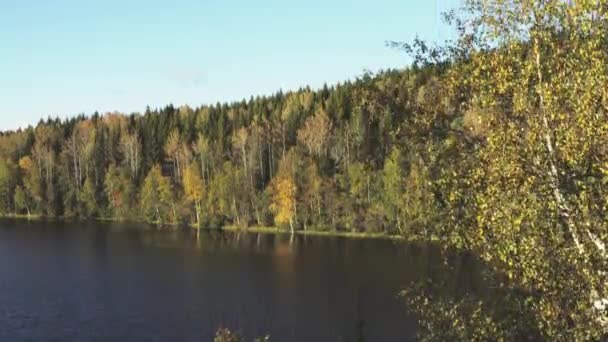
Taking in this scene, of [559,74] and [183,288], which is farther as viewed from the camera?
[183,288]

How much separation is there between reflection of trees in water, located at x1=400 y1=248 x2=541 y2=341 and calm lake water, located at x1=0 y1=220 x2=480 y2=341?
23.4 feet

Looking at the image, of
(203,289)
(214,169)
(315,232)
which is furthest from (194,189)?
(203,289)

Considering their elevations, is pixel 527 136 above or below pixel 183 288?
above

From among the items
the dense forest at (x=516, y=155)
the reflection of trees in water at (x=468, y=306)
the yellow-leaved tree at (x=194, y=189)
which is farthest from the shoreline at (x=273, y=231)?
the dense forest at (x=516, y=155)

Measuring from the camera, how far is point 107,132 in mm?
141250

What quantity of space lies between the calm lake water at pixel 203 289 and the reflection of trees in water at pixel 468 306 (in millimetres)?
7132

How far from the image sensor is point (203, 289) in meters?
49.0

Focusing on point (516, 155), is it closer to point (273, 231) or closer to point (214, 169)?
point (273, 231)

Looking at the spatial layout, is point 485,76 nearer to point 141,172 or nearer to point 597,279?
point 597,279

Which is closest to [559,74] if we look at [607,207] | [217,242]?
[607,207]

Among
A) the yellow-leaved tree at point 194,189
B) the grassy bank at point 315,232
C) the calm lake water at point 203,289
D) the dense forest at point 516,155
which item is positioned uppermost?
the yellow-leaved tree at point 194,189

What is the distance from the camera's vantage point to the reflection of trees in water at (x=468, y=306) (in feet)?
31.2

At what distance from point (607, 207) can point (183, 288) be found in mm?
45031

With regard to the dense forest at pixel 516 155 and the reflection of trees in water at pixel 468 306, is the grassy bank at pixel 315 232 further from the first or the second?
the dense forest at pixel 516 155
